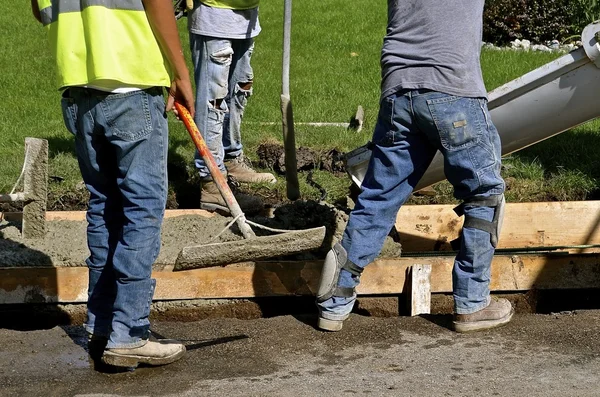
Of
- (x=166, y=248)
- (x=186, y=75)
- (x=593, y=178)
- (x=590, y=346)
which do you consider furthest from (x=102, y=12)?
(x=593, y=178)

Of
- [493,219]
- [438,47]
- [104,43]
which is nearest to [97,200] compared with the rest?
[104,43]

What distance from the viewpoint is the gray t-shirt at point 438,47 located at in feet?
14.3

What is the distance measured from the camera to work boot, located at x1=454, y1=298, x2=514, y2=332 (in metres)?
4.70

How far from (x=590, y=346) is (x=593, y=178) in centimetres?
273

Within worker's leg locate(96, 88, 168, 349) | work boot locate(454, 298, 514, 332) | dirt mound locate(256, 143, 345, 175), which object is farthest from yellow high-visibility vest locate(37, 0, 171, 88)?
dirt mound locate(256, 143, 345, 175)

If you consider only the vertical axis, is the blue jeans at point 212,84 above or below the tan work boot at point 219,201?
above

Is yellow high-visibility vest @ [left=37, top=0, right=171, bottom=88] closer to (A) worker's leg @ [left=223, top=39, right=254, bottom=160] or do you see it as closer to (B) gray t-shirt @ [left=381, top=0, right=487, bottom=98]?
(B) gray t-shirt @ [left=381, top=0, right=487, bottom=98]

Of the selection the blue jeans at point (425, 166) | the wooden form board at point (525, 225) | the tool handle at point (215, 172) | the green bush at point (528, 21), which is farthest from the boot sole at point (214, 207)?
the green bush at point (528, 21)

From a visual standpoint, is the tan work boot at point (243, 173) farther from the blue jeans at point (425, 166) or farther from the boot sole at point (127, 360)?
the boot sole at point (127, 360)

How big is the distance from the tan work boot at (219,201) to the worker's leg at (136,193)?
2.00 meters

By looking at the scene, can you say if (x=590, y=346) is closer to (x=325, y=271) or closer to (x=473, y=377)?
(x=473, y=377)

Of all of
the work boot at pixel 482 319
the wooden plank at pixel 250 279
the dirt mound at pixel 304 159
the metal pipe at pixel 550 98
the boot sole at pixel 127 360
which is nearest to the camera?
the boot sole at pixel 127 360

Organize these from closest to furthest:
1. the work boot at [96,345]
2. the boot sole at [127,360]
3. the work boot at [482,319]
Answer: the boot sole at [127,360]
the work boot at [96,345]
the work boot at [482,319]

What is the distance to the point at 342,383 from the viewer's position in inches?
163
